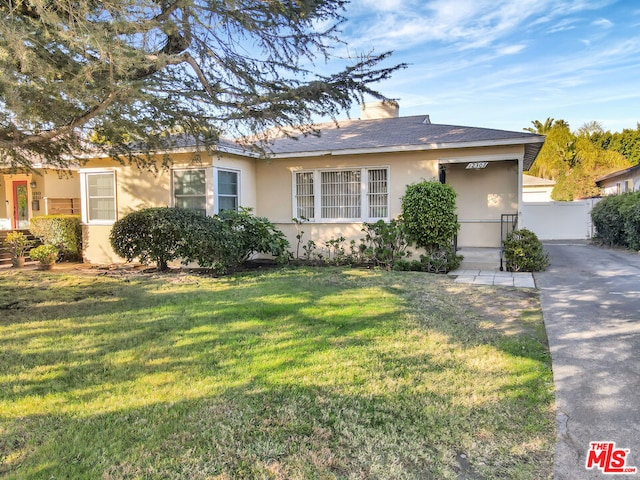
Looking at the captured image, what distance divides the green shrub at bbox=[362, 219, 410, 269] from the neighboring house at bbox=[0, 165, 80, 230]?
1084 centimetres

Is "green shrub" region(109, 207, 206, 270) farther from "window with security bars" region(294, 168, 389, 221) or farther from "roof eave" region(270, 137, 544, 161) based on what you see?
"window with security bars" region(294, 168, 389, 221)

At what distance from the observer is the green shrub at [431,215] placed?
10086mm

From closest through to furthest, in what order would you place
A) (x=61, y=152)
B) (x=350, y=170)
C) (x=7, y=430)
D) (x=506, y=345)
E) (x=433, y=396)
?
(x=7, y=430) < (x=433, y=396) < (x=506, y=345) < (x=61, y=152) < (x=350, y=170)

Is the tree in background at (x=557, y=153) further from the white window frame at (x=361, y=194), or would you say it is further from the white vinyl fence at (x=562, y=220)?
the white window frame at (x=361, y=194)

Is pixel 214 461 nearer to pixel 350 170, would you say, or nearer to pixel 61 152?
pixel 61 152

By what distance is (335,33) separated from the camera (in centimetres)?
745

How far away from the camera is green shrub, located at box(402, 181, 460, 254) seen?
397 inches

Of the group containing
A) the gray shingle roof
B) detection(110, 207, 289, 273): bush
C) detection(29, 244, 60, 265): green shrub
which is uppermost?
the gray shingle roof

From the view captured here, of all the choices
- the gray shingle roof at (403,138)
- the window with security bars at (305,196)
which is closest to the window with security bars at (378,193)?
the gray shingle roof at (403,138)

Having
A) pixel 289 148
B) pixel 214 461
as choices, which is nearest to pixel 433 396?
pixel 214 461

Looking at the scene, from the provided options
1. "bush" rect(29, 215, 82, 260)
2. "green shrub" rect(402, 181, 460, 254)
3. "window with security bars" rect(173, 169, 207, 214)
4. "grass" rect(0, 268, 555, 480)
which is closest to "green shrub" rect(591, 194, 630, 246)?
"green shrub" rect(402, 181, 460, 254)

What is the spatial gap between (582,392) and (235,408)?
2.94 m

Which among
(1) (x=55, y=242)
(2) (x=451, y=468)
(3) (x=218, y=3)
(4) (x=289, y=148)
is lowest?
(2) (x=451, y=468)

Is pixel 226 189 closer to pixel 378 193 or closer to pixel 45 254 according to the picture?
pixel 378 193
